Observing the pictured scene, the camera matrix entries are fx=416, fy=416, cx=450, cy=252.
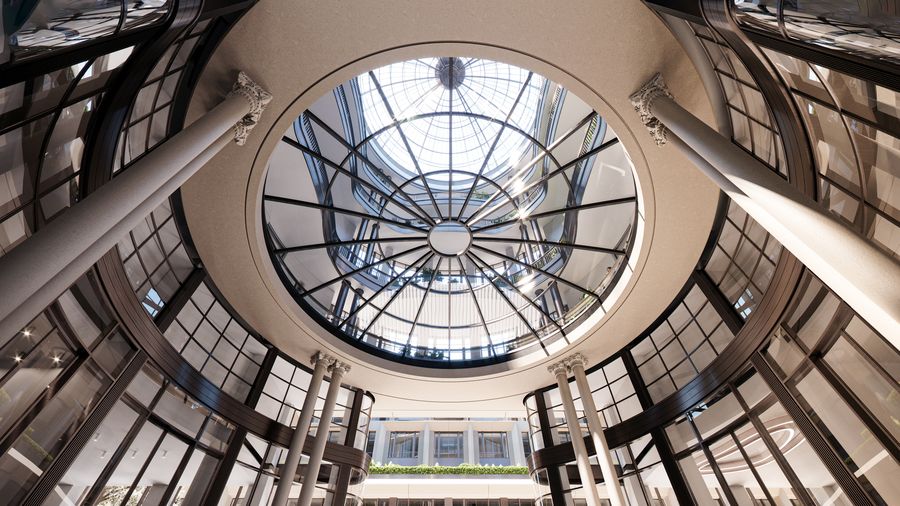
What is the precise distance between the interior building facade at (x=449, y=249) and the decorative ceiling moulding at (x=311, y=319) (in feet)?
0.29

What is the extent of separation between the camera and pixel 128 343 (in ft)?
33.8

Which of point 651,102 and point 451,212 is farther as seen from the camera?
point 451,212

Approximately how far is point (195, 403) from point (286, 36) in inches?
423

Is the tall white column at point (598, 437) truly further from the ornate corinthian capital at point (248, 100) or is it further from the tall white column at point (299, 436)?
the ornate corinthian capital at point (248, 100)

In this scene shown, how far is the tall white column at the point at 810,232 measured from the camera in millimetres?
4359

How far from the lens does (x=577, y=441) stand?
15422mm

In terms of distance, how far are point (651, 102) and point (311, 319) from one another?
13.6 m

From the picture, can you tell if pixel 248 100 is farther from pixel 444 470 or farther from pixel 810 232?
pixel 444 470

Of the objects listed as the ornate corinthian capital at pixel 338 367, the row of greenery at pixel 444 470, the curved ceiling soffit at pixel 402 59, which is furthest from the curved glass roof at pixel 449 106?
the row of greenery at pixel 444 470

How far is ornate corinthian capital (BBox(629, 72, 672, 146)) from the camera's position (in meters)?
10.1

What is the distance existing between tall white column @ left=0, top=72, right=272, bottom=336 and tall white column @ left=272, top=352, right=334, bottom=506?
33.1 feet

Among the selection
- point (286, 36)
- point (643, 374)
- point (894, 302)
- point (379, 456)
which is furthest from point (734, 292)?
point (379, 456)

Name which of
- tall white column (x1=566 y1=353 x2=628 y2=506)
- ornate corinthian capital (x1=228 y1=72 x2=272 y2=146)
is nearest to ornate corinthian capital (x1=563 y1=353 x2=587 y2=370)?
tall white column (x1=566 y1=353 x2=628 y2=506)

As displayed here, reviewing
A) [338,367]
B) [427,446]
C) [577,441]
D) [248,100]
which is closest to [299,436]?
[338,367]
